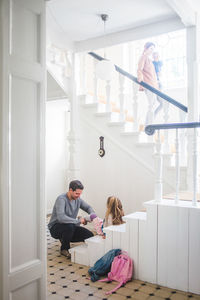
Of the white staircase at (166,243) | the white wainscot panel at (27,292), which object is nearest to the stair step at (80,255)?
the white staircase at (166,243)

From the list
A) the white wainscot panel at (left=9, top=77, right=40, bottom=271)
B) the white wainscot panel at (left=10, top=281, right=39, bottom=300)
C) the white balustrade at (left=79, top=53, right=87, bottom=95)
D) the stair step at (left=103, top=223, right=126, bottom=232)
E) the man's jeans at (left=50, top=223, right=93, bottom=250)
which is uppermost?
the white balustrade at (left=79, top=53, right=87, bottom=95)

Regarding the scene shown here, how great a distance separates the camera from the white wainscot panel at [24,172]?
212 centimetres

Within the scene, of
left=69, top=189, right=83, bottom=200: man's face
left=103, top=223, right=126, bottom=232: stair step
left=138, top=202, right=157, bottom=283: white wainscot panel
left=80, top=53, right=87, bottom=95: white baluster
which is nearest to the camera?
left=138, top=202, right=157, bottom=283: white wainscot panel

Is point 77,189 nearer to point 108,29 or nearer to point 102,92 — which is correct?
point 108,29

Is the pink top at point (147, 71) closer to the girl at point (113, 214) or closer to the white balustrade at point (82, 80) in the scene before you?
the white balustrade at point (82, 80)

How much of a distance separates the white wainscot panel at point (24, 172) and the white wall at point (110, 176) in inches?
119

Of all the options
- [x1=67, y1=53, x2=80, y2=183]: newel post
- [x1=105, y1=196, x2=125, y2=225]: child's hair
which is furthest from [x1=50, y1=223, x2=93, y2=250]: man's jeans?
[x1=67, y1=53, x2=80, y2=183]: newel post

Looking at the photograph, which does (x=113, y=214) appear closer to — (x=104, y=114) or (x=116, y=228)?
(x=116, y=228)

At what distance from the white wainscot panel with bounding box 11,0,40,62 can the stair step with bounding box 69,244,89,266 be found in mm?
2438

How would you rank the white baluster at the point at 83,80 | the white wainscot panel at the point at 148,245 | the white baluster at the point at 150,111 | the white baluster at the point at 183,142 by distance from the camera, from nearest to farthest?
the white wainscot panel at the point at 148,245 < the white baluster at the point at 183,142 < the white baluster at the point at 150,111 < the white baluster at the point at 83,80

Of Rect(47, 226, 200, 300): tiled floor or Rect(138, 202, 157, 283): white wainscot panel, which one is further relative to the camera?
Rect(138, 202, 157, 283): white wainscot panel

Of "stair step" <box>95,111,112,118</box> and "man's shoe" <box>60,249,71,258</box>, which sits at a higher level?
"stair step" <box>95,111,112,118</box>

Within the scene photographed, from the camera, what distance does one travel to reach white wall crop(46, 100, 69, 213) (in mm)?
6895

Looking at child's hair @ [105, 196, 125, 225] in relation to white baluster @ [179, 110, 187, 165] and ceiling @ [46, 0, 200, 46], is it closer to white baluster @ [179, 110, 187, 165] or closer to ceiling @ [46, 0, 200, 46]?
white baluster @ [179, 110, 187, 165]
